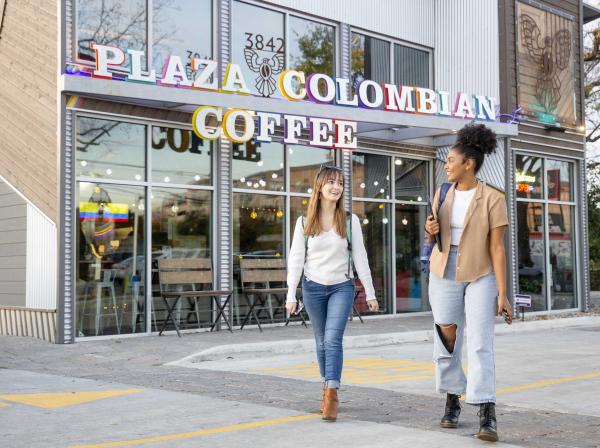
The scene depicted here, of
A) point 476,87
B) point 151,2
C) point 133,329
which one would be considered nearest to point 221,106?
point 151,2

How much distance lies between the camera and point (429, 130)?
16.6 m

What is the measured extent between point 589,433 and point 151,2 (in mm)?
10492

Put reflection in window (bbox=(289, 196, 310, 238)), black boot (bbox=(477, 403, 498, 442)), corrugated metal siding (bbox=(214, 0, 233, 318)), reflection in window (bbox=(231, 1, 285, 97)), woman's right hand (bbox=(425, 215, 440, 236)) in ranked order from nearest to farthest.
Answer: black boot (bbox=(477, 403, 498, 442)) → woman's right hand (bbox=(425, 215, 440, 236)) → corrugated metal siding (bbox=(214, 0, 233, 318)) → reflection in window (bbox=(231, 1, 285, 97)) → reflection in window (bbox=(289, 196, 310, 238))

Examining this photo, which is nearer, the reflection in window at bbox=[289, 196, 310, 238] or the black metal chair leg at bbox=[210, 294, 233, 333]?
the black metal chair leg at bbox=[210, 294, 233, 333]

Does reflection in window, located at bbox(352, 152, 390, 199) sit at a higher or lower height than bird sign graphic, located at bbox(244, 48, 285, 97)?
lower

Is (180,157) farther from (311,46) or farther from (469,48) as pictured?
(469,48)

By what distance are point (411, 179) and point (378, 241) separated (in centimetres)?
168

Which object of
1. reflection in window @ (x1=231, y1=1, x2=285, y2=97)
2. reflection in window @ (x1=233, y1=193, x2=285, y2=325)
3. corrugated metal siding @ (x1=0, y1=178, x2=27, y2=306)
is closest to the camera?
corrugated metal siding @ (x1=0, y1=178, x2=27, y2=306)

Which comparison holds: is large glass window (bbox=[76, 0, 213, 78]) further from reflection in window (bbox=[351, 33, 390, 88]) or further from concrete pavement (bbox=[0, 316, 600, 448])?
concrete pavement (bbox=[0, 316, 600, 448])

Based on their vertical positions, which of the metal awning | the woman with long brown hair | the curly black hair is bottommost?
the woman with long brown hair

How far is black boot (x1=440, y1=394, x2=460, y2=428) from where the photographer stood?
231 inches

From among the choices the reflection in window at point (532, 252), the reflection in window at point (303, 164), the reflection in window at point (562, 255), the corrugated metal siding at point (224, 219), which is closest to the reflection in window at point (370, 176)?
the reflection in window at point (303, 164)

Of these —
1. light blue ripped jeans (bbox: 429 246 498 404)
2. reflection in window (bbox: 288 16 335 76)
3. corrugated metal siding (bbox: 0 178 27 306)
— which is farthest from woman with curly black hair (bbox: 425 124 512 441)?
reflection in window (bbox: 288 16 335 76)

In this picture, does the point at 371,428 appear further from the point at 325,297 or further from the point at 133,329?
the point at 133,329
